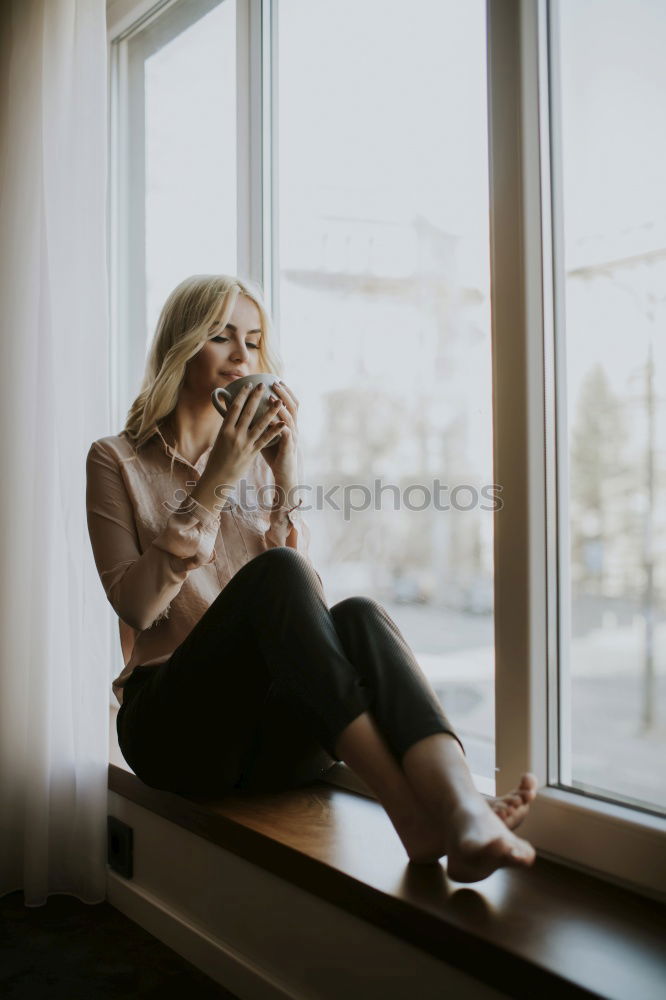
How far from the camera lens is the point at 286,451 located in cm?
166

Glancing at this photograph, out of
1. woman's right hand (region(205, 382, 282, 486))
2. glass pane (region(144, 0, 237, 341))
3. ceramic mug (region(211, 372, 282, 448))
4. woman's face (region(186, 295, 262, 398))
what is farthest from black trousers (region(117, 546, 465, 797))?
glass pane (region(144, 0, 237, 341))

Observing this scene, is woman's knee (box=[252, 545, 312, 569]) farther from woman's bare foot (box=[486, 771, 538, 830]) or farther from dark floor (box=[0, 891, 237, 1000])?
dark floor (box=[0, 891, 237, 1000])

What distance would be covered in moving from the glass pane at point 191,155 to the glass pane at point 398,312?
208 mm

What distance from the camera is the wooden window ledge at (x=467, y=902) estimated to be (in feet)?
3.14

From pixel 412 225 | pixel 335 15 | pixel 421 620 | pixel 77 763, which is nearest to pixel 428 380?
pixel 412 225

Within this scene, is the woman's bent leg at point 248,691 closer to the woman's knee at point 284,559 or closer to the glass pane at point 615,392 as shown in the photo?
the woman's knee at point 284,559

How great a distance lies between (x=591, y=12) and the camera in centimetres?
129

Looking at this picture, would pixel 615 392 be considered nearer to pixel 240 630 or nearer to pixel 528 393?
pixel 528 393

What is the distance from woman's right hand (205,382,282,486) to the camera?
4.89 ft

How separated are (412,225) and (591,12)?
18.9 inches

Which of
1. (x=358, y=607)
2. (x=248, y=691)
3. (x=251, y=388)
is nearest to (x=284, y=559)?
(x=358, y=607)

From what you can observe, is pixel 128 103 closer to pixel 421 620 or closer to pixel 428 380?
pixel 428 380

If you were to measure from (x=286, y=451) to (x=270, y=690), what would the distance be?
46 cm

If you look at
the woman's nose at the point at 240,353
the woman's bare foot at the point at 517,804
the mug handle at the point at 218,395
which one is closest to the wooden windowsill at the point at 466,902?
the woman's bare foot at the point at 517,804
